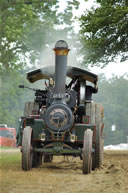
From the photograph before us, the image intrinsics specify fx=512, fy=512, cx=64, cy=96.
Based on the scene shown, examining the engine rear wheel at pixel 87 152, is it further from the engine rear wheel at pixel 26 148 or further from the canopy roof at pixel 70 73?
the canopy roof at pixel 70 73

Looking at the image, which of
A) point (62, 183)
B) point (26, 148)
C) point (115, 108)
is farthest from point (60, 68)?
point (115, 108)

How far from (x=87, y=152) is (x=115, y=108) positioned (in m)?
73.4

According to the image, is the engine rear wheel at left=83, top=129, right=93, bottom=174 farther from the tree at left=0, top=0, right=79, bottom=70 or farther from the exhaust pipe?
the tree at left=0, top=0, right=79, bottom=70

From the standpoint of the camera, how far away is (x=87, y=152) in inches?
435

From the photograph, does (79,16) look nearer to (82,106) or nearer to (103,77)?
(82,106)

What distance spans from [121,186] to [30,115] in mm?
4638

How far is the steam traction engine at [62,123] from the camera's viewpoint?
37.0 ft

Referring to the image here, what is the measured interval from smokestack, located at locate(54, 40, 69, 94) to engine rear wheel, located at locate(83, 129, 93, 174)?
1.20m

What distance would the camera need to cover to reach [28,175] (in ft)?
33.0

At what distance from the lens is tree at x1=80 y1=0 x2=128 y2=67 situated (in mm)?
18719

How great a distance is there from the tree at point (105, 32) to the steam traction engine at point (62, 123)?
6380 millimetres

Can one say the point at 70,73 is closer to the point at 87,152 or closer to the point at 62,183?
the point at 87,152

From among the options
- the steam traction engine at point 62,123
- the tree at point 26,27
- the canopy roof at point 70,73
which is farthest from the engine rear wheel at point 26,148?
the tree at point 26,27

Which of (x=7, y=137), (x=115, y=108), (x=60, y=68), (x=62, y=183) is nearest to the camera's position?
(x=62, y=183)
